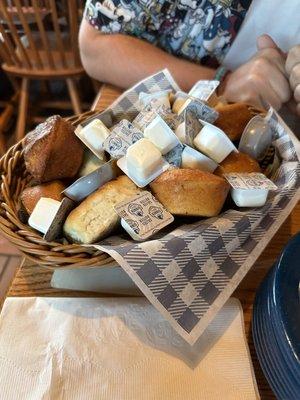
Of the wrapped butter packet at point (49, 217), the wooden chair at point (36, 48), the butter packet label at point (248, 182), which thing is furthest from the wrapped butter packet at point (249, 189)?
the wooden chair at point (36, 48)

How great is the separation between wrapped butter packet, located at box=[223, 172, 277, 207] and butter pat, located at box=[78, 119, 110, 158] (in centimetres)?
17

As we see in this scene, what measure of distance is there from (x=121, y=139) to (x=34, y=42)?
46.8 inches

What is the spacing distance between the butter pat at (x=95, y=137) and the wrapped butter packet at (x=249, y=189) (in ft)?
0.57

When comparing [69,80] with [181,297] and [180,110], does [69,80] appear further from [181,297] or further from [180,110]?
[181,297]

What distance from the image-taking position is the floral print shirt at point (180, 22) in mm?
803

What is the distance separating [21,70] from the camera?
5.04 ft

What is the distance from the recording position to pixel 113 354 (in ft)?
1.41

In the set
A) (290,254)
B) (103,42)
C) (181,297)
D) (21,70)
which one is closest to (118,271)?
(181,297)

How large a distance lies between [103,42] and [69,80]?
81 cm

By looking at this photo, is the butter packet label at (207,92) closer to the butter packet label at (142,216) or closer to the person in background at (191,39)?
the person in background at (191,39)

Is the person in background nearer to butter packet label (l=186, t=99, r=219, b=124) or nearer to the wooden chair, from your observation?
butter packet label (l=186, t=99, r=219, b=124)

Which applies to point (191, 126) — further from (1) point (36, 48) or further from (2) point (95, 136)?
(1) point (36, 48)

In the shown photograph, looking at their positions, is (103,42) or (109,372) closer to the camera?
(109,372)

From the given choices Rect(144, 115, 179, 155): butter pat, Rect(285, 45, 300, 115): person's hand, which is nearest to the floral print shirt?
Rect(285, 45, 300, 115): person's hand
